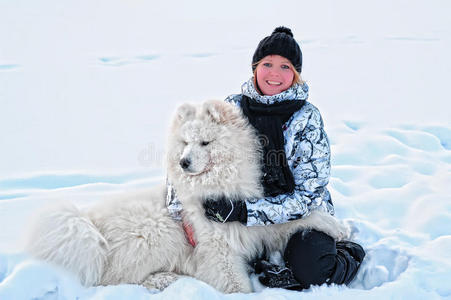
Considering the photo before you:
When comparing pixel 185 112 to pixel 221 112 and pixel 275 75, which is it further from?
pixel 275 75

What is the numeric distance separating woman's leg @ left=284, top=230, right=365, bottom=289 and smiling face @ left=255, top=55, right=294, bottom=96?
3.00 ft

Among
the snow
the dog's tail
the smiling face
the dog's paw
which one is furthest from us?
the smiling face

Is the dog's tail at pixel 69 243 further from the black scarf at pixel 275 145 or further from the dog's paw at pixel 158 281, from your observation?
the black scarf at pixel 275 145

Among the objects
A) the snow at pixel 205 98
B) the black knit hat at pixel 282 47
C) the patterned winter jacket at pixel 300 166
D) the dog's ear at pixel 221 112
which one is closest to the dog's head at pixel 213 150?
the dog's ear at pixel 221 112

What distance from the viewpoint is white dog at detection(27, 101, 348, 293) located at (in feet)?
7.10

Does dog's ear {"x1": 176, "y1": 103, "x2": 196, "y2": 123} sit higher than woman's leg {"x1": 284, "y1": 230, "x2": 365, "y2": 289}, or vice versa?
dog's ear {"x1": 176, "y1": 103, "x2": 196, "y2": 123}

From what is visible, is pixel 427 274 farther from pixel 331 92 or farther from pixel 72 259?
pixel 331 92

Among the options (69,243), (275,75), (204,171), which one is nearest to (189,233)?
(204,171)

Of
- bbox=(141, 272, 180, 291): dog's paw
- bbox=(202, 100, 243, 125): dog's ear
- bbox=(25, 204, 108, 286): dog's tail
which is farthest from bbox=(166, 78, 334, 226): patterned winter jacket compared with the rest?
bbox=(25, 204, 108, 286): dog's tail

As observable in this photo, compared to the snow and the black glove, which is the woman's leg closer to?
the snow

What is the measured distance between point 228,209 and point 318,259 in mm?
593

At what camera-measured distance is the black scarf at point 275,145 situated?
240 centimetres

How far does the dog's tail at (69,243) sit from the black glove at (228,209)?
0.65 m

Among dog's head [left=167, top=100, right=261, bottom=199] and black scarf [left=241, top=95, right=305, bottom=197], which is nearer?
dog's head [left=167, top=100, right=261, bottom=199]
